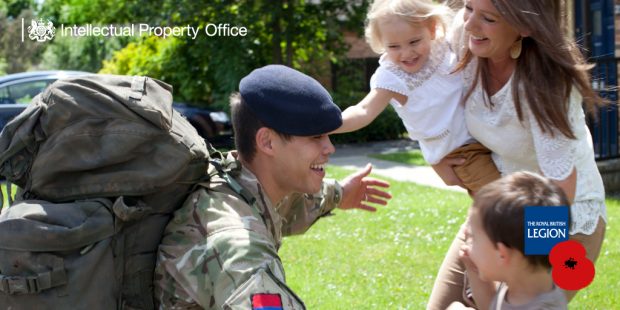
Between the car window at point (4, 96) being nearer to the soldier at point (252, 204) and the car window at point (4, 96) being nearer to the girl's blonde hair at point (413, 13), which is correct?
the girl's blonde hair at point (413, 13)

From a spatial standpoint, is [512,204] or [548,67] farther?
[548,67]

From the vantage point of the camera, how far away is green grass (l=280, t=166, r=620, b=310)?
560 cm

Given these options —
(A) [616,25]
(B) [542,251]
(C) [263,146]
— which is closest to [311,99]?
(C) [263,146]

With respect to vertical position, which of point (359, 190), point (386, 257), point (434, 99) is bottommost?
point (386, 257)

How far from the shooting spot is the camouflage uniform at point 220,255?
234 centimetres

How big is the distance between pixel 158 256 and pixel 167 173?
0.27 m

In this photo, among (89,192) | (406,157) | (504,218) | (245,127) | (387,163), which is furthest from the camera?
(406,157)

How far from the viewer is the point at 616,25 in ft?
34.6

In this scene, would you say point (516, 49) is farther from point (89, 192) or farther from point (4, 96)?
point (4, 96)

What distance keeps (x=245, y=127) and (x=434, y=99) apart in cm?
91

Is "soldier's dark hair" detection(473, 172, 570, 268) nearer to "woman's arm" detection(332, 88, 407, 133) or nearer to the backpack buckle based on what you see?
"woman's arm" detection(332, 88, 407, 133)

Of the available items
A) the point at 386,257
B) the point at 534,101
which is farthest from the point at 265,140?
the point at 386,257

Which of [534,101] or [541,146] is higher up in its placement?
[534,101]

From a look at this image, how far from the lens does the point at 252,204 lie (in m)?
2.69
